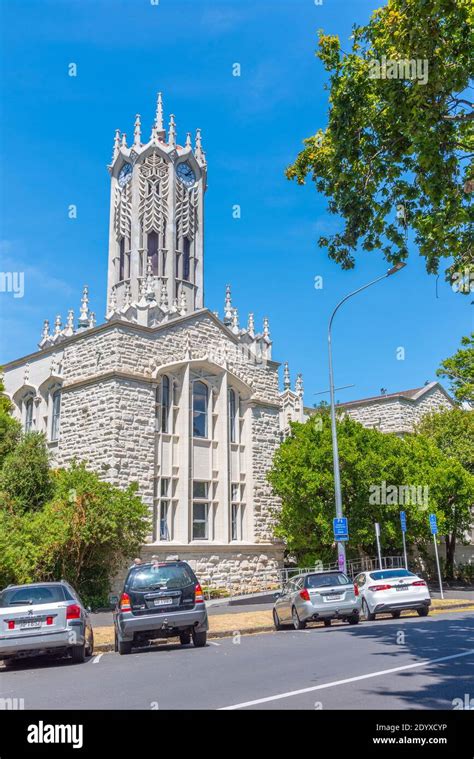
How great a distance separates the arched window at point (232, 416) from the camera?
3123 cm

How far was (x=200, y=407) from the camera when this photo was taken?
3028 cm

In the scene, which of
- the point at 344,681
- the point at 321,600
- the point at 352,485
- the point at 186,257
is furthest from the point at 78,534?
the point at 186,257

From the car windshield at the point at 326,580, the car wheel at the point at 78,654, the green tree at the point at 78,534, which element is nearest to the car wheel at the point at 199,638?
the car wheel at the point at 78,654

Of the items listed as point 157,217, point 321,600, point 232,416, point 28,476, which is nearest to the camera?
point 321,600

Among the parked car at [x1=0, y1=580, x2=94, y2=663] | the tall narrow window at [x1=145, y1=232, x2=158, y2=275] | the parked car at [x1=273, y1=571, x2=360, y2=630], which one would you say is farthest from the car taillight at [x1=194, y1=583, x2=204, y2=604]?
the tall narrow window at [x1=145, y1=232, x2=158, y2=275]

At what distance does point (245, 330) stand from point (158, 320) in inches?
279

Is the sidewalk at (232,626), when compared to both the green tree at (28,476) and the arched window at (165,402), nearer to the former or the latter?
the green tree at (28,476)

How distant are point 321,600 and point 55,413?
16915 mm

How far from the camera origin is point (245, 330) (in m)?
36.3

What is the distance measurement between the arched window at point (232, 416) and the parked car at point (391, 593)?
43.3ft

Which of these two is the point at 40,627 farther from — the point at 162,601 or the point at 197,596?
the point at 197,596

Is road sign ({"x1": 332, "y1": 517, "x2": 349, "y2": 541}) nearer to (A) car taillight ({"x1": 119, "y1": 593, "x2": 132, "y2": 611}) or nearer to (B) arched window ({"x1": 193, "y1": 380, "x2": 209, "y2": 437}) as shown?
(B) arched window ({"x1": 193, "y1": 380, "x2": 209, "y2": 437})
